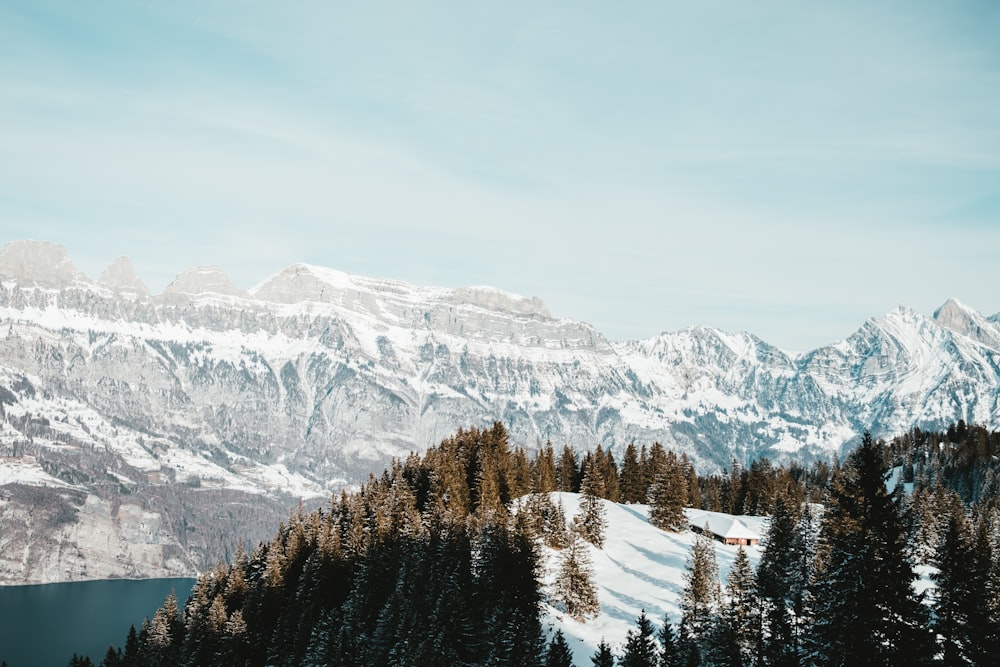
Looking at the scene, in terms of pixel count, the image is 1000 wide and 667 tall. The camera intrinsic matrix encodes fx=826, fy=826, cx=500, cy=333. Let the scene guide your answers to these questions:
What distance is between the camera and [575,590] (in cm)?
7375

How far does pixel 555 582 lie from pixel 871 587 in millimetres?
45542

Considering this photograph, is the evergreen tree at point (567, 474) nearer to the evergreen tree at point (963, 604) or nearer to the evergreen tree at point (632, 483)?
the evergreen tree at point (632, 483)

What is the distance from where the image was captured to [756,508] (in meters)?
147

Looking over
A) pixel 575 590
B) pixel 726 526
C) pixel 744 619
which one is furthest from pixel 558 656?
pixel 726 526

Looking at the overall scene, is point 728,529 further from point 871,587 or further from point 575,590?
point 871,587

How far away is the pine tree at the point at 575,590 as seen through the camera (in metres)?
73.4

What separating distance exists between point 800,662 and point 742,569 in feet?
62.8

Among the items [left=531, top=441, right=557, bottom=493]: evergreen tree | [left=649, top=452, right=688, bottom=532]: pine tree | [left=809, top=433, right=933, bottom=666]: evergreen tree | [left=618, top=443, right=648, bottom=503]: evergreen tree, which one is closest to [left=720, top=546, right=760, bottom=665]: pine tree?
[left=809, top=433, right=933, bottom=666]: evergreen tree

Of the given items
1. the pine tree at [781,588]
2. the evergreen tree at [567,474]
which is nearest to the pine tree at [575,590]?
the pine tree at [781,588]

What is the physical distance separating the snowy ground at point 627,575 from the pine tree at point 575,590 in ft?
2.84

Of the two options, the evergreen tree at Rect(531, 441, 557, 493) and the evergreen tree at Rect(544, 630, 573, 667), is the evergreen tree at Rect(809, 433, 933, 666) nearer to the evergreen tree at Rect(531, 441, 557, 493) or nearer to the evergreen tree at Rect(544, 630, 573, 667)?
the evergreen tree at Rect(544, 630, 573, 667)

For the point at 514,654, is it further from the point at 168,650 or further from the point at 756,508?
the point at 756,508

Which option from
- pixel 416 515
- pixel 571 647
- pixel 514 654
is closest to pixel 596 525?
pixel 416 515

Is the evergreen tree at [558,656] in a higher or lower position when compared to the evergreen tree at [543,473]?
lower
